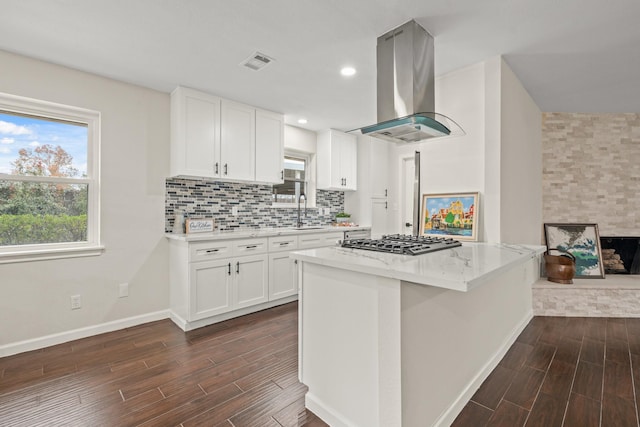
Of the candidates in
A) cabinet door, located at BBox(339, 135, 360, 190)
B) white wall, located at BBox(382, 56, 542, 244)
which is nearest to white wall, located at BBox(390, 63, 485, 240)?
white wall, located at BBox(382, 56, 542, 244)

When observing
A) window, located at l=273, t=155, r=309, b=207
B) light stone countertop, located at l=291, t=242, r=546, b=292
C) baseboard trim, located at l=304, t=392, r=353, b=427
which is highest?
window, located at l=273, t=155, r=309, b=207

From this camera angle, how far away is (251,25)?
2.13m

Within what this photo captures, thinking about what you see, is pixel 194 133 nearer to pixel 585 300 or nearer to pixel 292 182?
pixel 292 182

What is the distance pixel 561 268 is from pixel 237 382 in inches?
137

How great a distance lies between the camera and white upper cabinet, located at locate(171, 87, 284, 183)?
3191mm

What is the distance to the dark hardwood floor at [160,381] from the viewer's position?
1717 millimetres

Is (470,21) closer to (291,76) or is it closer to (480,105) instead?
(480,105)

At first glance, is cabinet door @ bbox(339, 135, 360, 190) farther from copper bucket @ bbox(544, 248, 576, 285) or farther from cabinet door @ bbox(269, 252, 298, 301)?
copper bucket @ bbox(544, 248, 576, 285)

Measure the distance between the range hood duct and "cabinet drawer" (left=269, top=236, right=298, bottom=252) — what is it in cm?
192

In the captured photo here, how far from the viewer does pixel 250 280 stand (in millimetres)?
3377

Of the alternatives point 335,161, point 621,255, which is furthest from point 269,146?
point 621,255

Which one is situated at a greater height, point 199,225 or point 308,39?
point 308,39

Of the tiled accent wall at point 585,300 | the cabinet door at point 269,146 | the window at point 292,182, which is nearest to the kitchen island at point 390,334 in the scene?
the tiled accent wall at point 585,300

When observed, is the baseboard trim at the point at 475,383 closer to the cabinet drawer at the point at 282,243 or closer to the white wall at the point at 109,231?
the cabinet drawer at the point at 282,243
